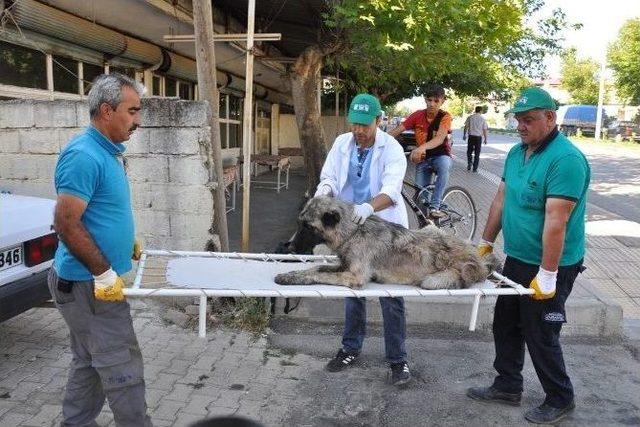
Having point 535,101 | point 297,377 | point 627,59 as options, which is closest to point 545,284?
point 535,101

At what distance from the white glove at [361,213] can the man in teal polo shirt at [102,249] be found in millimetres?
1386

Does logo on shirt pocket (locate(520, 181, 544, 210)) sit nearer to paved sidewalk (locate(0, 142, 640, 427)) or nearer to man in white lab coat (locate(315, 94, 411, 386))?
man in white lab coat (locate(315, 94, 411, 386))

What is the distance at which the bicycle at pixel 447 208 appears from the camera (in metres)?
6.98

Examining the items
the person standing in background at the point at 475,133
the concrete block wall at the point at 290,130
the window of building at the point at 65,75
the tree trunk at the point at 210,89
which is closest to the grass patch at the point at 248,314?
the tree trunk at the point at 210,89

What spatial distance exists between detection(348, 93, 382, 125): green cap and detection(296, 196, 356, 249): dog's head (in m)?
0.61

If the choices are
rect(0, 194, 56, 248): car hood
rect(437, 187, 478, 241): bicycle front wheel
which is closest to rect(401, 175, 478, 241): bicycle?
rect(437, 187, 478, 241): bicycle front wheel

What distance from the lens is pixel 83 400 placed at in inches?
111

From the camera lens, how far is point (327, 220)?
3.46 metres

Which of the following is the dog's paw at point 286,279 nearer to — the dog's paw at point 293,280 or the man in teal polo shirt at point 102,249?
the dog's paw at point 293,280

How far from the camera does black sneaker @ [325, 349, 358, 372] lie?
4156mm

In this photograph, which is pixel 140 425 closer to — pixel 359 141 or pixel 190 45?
pixel 359 141

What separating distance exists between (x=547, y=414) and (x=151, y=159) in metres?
3.97

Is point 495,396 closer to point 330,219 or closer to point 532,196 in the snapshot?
point 532,196

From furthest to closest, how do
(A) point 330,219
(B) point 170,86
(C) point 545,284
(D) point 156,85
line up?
1. (B) point 170,86
2. (D) point 156,85
3. (A) point 330,219
4. (C) point 545,284
